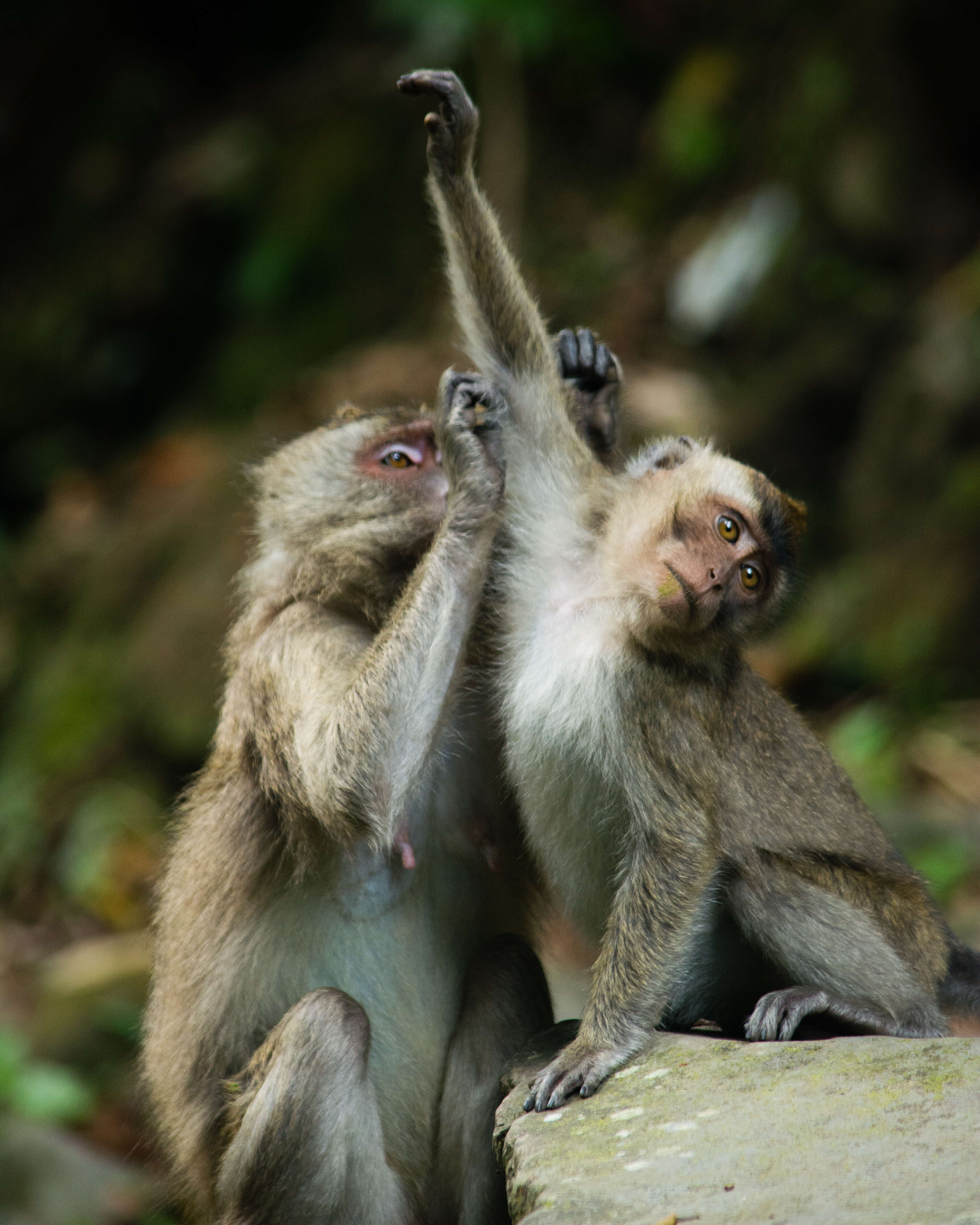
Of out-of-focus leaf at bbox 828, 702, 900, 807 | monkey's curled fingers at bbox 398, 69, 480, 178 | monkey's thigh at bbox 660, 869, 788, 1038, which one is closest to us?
monkey's curled fingers at bbox 398, 69, 480, 178

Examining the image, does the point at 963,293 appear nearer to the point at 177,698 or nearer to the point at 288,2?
the point at 177,698

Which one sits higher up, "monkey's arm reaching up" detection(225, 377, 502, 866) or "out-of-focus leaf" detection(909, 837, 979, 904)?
"monkey's arm reaching up" detection(225, 377, 502, 866)

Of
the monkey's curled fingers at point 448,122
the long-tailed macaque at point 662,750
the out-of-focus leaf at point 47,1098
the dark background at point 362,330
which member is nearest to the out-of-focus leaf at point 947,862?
the dark background at point 362,330

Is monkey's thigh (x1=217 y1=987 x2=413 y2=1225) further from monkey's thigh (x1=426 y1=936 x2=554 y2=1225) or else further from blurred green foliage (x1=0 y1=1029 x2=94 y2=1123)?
blurred green foliage (x1=0 y1=1029 x2=94 y2=1123)

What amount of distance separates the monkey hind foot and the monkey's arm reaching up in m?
1.24

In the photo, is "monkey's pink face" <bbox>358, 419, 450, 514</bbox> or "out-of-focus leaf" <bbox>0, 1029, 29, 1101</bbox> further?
"out-of-focus leaf" <bbox>0, 1029, 29, 1101</bbox>

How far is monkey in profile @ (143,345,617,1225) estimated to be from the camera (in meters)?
4.20

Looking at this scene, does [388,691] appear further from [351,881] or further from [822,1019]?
[822,1019]

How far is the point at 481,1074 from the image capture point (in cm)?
450

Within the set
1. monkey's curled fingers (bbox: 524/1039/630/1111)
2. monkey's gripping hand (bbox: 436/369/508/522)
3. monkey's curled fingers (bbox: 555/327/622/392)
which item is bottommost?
monkey's curled fingers (bbox: 524/1039/630/1111)

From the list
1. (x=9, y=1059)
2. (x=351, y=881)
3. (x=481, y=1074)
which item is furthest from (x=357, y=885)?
(x=9, y=1059)

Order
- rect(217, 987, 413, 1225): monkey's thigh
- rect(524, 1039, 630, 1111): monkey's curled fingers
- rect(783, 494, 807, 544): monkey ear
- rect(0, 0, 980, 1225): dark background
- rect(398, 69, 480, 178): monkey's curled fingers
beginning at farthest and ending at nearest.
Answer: rect(0, 0, 980, 1225): dark background < rect(783, 494, 807, 544): monkey ear < rect(398, 69, 480, 178): monkey's curled fingers < rect(217, 987, 413, 1225): monkey's thigh < rect(524, 1039, 630, 1111): monkey's curled fingers

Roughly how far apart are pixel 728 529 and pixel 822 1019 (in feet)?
5.31

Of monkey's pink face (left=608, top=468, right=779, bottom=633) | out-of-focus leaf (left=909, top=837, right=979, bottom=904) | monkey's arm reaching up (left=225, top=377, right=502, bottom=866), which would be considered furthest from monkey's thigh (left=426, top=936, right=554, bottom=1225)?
out-of-focus leaf (left=909, top=837, right=979, bottom=904)
